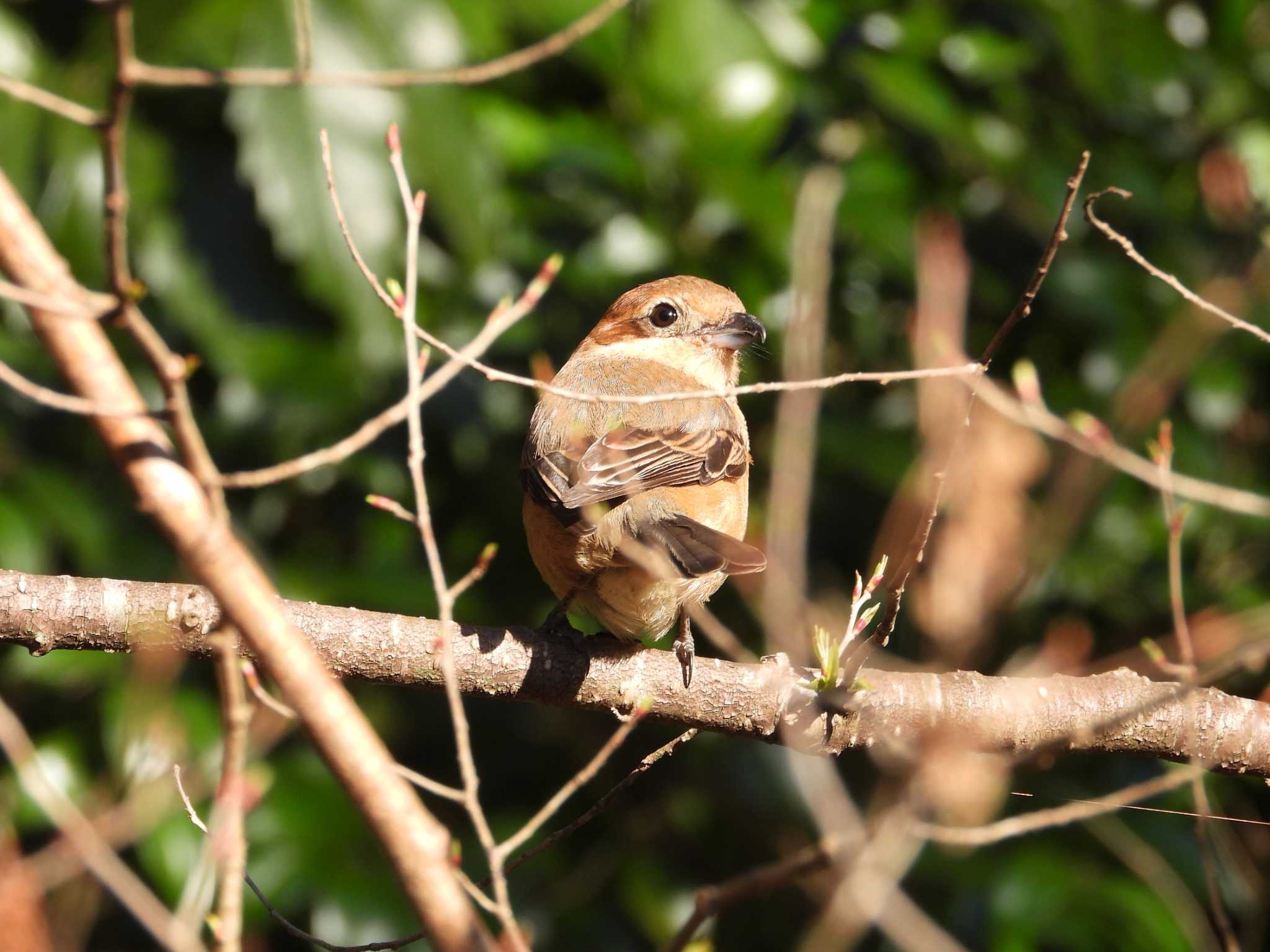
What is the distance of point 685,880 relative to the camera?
13.9ft

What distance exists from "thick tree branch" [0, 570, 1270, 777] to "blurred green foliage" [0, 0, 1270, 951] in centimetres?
60

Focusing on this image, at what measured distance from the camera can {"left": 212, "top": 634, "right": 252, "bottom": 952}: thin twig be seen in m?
1.29

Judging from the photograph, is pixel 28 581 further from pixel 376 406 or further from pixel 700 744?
pixel 700 744

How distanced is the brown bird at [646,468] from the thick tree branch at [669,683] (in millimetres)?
154

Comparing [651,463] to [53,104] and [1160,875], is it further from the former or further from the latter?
[53,104]

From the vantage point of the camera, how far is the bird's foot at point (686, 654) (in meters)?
2.98

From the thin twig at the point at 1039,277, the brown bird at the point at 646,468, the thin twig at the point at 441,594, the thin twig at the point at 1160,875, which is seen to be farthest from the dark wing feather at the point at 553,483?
the thin twig at the point at 1160,875

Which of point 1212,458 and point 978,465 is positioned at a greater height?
point 978,465

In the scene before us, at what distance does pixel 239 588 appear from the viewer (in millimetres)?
1386

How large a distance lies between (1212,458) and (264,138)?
3467mm

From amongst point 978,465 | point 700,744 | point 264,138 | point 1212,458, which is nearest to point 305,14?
point 978,465

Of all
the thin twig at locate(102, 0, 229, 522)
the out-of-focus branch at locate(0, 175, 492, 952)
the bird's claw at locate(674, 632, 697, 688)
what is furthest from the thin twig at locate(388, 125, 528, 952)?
the bird's claw at locate(674, 632, 697, 688)

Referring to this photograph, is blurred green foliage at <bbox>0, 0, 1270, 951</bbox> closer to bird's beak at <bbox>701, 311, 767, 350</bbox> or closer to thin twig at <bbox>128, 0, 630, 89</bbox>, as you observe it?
bird's beak at <bbox>701, 311, 767, 350</bbox>

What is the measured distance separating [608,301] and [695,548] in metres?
1.69
